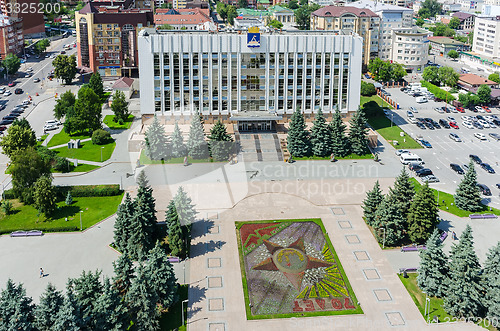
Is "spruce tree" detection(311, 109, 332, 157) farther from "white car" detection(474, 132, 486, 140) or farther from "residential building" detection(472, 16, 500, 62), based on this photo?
"residential building" detection(472, 16, 500, 62)

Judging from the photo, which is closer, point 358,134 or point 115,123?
point 358,134

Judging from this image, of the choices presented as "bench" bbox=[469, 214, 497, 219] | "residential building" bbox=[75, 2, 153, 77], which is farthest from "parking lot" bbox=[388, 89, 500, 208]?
"residential building" bbox=[75, 2, 153, 77]

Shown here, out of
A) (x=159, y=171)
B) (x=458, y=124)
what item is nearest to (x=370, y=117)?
(x=458, y=124)

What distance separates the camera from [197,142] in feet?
265

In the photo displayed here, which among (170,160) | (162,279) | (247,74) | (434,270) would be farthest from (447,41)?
(162,279)

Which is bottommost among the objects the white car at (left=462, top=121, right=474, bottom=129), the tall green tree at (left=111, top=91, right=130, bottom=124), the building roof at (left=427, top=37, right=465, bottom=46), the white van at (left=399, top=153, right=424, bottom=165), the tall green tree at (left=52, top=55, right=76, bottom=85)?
the white van at (left=399, top=153, right=424, bottom=165)

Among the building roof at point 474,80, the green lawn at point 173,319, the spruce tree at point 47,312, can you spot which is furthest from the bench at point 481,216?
the building roof at point 474,80

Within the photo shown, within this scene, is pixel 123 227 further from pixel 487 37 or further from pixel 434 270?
pixel 487 37

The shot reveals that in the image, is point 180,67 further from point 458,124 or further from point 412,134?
point 458,124

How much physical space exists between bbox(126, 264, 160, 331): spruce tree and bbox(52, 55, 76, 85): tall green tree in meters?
93.1

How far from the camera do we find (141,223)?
5597 centimetres

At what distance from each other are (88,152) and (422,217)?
175 feet

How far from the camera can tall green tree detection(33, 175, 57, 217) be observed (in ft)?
208

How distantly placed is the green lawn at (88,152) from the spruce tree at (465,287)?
55.2m
